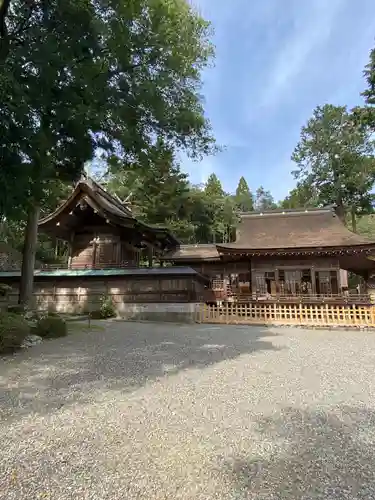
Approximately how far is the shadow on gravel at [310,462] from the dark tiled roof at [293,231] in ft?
39.6

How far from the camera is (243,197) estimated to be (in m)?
53.6

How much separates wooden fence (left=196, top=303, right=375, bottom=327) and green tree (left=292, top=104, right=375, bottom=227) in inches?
966

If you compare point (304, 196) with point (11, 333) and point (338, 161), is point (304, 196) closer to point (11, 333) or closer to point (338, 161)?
point (338, 161)

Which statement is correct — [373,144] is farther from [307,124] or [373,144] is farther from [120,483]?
[120,483]

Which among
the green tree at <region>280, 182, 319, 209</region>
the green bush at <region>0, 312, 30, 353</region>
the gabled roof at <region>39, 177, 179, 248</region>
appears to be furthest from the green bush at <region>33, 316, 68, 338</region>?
the green tree at <region>280, 182, 319, 209</region>

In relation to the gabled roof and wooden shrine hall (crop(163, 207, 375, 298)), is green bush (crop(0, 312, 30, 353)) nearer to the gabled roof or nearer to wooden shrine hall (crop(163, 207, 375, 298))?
the gabled roof

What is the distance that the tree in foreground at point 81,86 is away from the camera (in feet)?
21.4

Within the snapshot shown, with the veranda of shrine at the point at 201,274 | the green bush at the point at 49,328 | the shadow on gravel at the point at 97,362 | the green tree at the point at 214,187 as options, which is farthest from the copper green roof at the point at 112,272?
the green tree at the point at 214,187

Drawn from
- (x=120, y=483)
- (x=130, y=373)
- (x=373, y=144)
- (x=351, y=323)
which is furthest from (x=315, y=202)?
(x=120, y=483)

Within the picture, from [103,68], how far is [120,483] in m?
9.03

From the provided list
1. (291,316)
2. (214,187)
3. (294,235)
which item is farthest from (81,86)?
(214,187)

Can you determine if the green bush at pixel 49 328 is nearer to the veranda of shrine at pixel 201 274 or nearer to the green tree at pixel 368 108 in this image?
the veranda of shrine at pixel 201 274

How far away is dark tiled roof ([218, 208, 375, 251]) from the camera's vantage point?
15.6 meters

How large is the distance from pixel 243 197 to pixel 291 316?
41607mm
